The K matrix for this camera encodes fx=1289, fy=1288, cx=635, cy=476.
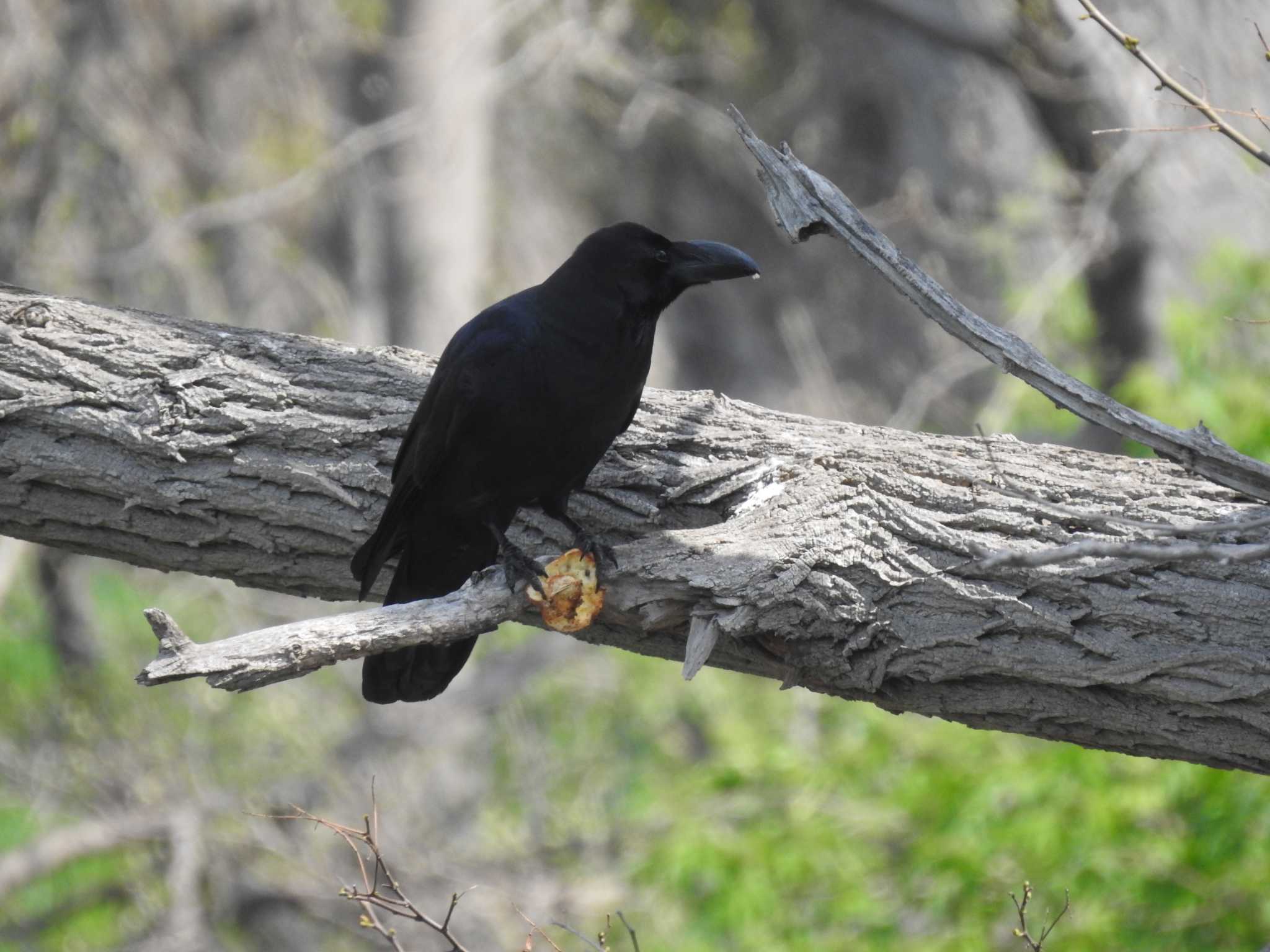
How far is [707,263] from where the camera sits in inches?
138

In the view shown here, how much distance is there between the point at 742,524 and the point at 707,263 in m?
0.79

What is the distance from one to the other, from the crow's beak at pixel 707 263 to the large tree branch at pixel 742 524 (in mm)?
369

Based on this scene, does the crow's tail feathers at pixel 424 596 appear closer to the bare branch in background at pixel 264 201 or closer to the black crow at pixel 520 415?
the black crow at pixel 520 415

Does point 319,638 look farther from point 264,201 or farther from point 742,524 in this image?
point 264,201

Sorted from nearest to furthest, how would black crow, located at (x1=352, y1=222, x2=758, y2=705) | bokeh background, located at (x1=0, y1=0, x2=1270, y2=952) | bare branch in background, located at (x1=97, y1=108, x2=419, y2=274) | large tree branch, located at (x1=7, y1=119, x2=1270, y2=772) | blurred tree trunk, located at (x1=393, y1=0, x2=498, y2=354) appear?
large tree branch, located at (x1=7, y1=119, x2=1270, y2=772) → black crow, located at (x1=352, y1=222, x2=758, y2=705) → bokeh background, located at (x1=0, y1=0, x2=1270, y2=952) → bare branch in background, located at (x1=97, y1=108, x2=419, y2=274) → blurred tree trunk, located at (x1=393, y1=0, x2=498, y2=354)

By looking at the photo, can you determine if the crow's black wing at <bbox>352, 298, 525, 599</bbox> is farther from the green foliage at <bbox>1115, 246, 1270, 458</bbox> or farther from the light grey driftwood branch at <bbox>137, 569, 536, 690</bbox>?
the green foliage at <bbox>1115, 246, 1270, 458</bbox>

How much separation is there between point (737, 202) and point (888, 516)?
13691mm

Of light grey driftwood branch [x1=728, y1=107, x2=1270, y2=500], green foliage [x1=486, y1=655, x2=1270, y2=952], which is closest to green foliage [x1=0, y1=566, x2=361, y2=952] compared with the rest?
green foliage [x1=486, y1=655, x2=1270, y2=952]

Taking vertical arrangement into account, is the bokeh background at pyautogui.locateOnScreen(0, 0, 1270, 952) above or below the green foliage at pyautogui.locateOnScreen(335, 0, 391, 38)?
below

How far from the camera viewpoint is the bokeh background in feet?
19.5

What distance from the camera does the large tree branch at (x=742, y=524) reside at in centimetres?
286

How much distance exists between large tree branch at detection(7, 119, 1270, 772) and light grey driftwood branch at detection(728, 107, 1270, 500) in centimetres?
2

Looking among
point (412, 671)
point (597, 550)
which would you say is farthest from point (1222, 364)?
Result: point (412, 671)

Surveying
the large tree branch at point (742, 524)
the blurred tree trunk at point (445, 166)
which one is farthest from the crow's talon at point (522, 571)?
the blurred tree trunk at point (445, 166)
